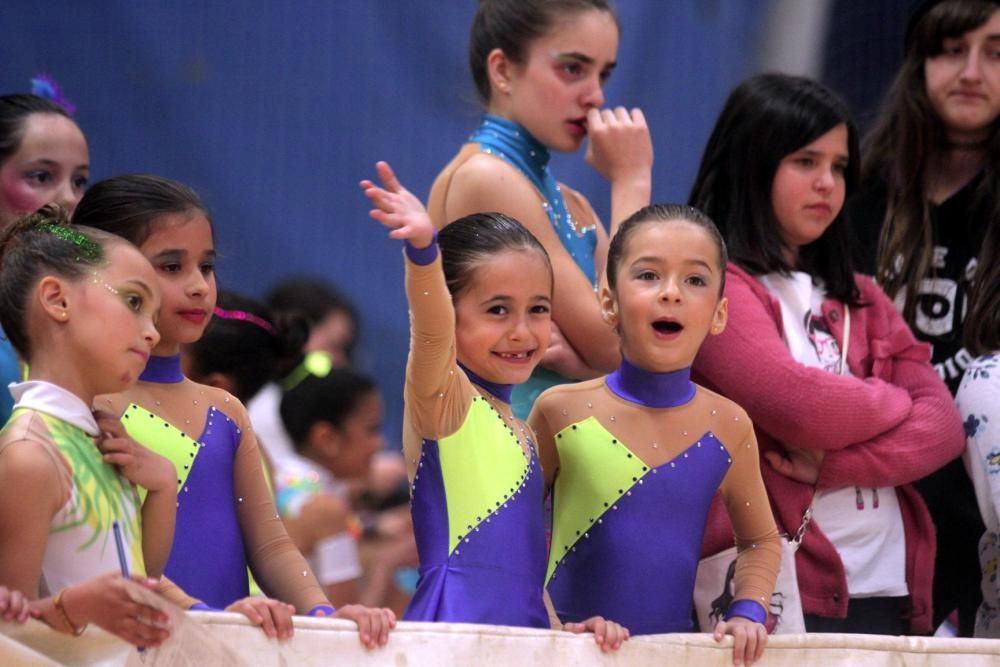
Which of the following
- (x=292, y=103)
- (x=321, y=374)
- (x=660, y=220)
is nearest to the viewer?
(x=660, y=220)

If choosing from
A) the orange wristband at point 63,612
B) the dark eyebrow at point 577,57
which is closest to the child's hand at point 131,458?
the orange wristband at point 63,612

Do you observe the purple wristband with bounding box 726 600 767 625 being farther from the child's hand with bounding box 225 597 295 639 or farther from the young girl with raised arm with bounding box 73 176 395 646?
the child's hand with bounding box 225 597 295 639

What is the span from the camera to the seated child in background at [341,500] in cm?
477

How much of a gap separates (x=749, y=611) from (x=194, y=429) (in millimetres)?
1116

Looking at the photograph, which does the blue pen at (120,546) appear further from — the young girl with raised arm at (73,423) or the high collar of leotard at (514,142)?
the high collar of leotard at (514,142)

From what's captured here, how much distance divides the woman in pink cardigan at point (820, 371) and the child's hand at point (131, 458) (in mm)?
1208

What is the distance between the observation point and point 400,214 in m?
2.57

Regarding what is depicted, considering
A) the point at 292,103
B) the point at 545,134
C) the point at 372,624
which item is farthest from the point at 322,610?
the point at 292,103

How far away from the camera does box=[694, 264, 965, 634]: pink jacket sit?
327 cm

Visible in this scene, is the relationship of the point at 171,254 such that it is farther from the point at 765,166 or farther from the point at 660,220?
the point at 765,166

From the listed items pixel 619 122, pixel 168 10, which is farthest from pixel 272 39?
→ pixel 619 122

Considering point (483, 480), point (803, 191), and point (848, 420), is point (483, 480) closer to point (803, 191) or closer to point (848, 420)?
point (848, 420)

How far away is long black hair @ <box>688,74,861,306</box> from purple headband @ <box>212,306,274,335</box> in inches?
44.9

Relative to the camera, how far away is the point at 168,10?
5.11 meters
